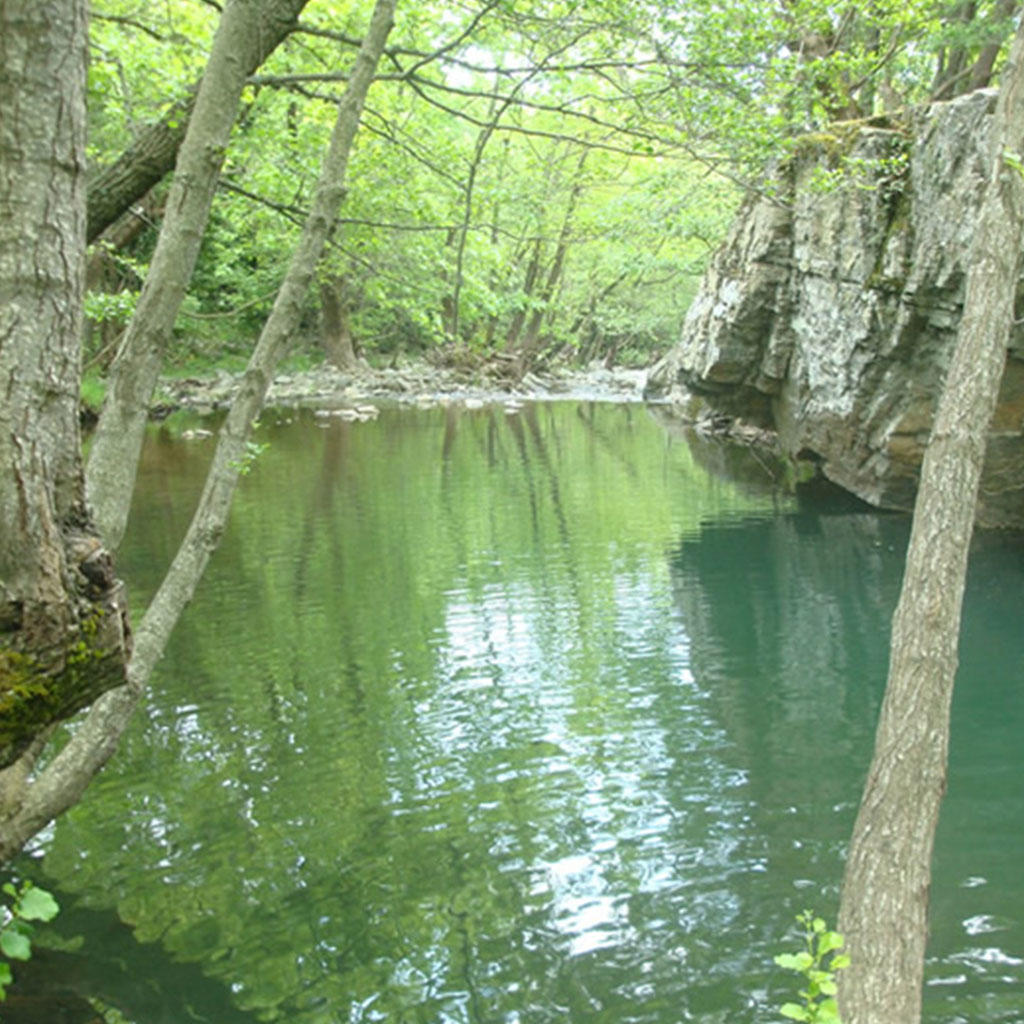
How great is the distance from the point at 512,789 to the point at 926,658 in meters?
4.13

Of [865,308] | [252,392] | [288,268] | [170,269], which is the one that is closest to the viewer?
[170,269]

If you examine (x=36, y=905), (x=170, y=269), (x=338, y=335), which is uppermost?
(x=338, y=335)

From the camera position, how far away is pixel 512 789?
Result: 7887 mm

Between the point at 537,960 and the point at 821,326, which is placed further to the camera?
the point at 821,326

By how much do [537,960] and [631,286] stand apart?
150 ft

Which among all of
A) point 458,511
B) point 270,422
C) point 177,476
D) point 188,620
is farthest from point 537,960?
point 270,422

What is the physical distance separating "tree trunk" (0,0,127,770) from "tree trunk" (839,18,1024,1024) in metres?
3.35

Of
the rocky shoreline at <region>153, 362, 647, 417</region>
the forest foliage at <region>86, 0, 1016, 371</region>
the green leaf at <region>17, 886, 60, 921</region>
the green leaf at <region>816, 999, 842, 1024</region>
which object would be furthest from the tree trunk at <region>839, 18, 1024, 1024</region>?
the rocky shoreline at <region>153, 362, 647, 417</region>

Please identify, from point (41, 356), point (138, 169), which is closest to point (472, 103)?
point (138, 169)

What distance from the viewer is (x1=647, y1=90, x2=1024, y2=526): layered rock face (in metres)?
14.3

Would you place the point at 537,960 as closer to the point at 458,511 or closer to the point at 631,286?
the point at 458,511

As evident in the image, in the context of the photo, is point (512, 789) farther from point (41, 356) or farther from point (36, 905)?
point (41, 356)

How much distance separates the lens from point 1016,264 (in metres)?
5.08

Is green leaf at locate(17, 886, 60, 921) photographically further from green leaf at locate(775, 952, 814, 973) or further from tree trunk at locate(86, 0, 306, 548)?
green leaf at locate(775, 952, 814, 973)
